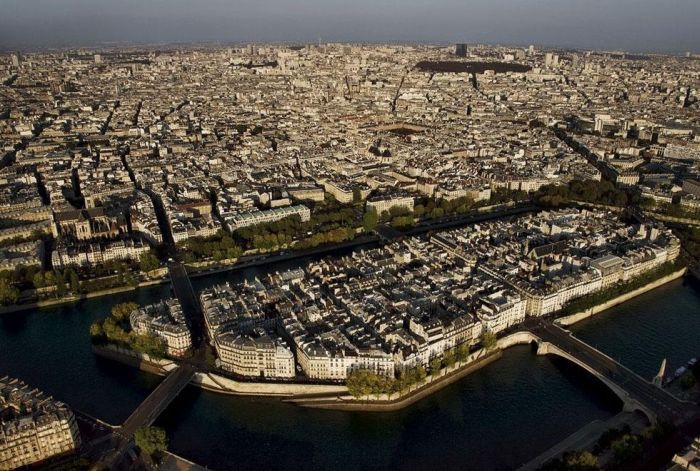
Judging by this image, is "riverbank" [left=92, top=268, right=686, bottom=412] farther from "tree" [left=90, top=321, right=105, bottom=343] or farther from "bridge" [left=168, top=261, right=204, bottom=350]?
"bridge" [left=168, top=261, right=204, bottom=350]

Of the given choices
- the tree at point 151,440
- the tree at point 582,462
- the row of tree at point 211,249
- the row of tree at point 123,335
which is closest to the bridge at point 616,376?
the tree at point 582,462

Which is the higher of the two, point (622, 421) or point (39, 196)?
point (39, 196)

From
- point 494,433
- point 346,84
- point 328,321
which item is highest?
point 346,84

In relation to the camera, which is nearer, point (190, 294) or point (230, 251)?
point (190, 294)

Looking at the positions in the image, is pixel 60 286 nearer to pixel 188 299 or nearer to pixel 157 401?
pixel 188 299

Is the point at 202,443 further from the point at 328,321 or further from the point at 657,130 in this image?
the point at 657,130

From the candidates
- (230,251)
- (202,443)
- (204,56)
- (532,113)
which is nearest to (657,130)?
(532,113)
